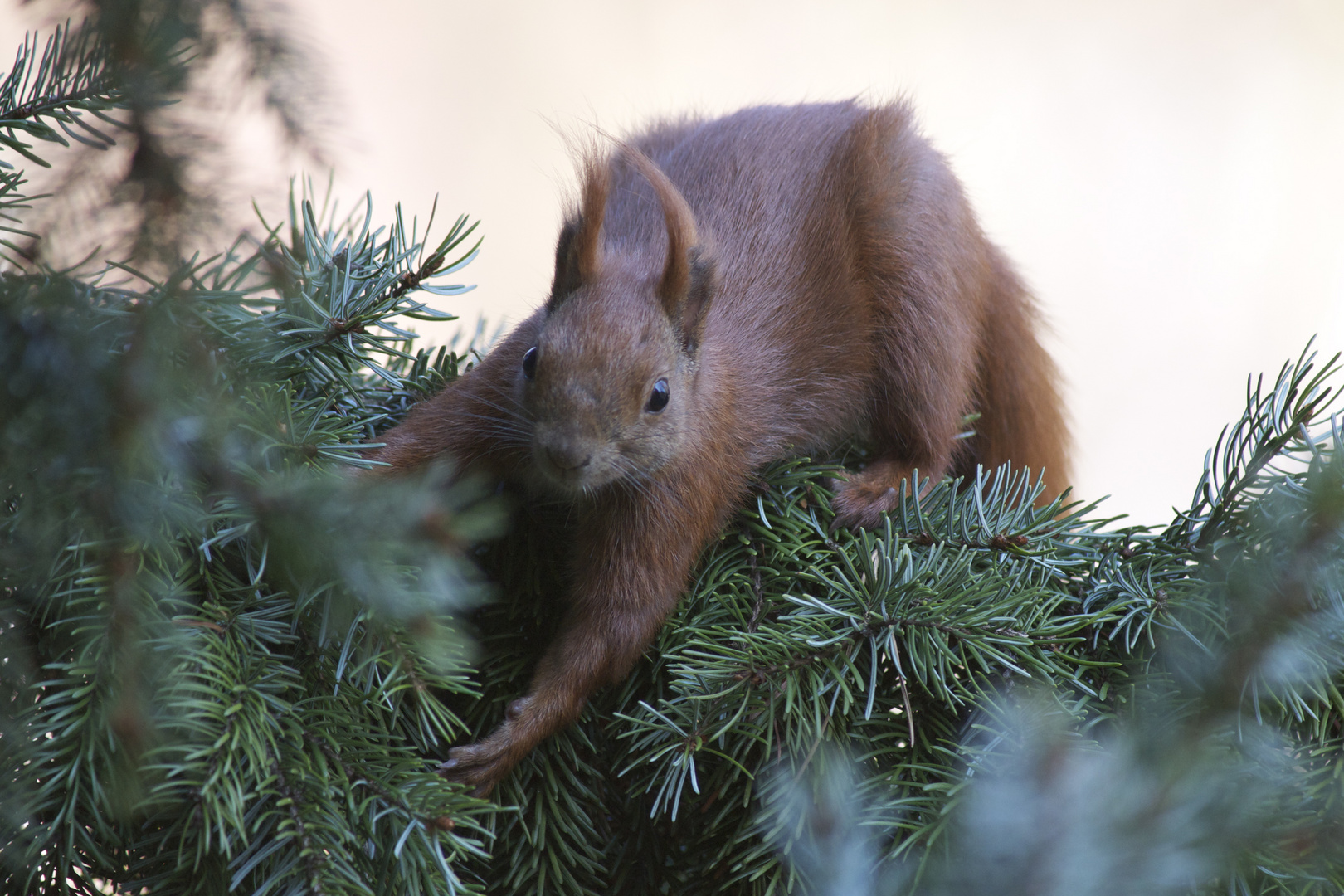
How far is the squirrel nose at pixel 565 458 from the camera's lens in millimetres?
717

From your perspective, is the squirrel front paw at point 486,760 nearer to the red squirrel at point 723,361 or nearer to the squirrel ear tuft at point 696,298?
the red squirrel at point 723,361

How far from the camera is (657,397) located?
788mm

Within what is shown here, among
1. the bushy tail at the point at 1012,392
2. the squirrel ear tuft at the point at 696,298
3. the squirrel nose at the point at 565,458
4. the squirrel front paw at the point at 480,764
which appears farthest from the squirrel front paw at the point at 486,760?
the bushy tail at the point at 1012,392

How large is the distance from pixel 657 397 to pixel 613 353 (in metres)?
0.06

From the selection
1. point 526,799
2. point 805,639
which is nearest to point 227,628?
point 526,799

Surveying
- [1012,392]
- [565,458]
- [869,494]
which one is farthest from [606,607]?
[1012,392]

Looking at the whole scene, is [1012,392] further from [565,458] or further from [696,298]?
[565,458]

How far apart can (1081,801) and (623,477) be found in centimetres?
55

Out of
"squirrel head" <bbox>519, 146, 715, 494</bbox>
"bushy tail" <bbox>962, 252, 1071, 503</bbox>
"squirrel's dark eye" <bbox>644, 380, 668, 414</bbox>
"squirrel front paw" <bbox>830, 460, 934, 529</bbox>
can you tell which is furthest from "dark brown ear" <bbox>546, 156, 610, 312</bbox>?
"bushy tail" <bbox>962, 252, 1071, 503</bbox>

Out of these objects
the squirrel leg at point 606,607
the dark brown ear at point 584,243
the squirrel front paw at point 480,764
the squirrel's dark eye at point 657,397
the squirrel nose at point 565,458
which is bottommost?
the squirrel front paw at point 480,764

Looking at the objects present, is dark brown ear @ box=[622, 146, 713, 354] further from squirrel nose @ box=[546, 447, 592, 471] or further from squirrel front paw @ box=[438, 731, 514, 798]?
squirrel front paw @ box=[438, 731, 514, 798]

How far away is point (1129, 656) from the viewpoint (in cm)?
57

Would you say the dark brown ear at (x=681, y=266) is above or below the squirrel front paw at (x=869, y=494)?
above

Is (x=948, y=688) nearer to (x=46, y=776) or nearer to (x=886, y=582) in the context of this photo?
(x=886, y=582)
